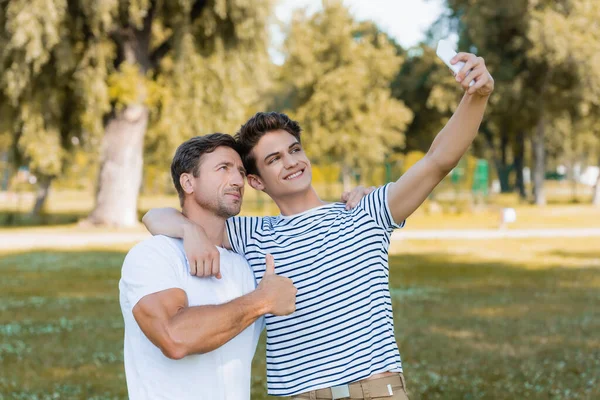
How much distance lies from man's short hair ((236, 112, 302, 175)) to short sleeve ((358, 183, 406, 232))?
49 centimetres

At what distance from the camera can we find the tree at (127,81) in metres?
23.5

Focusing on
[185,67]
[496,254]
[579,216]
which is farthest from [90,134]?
[579,216]

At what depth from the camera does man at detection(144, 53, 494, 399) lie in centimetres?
338

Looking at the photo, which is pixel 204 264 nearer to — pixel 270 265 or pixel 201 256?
pixel 201 256

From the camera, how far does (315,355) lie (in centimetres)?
343

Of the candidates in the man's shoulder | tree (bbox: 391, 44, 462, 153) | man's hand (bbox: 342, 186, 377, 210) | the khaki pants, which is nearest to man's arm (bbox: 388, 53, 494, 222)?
man's hand (bbox: 342, 186, 377, 210)

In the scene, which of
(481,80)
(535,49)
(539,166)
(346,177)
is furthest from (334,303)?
(346,177)

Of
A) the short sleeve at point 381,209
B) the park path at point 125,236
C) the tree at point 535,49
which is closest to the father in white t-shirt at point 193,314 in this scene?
the short sleeve at point 381,209

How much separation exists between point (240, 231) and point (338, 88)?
1632 inches

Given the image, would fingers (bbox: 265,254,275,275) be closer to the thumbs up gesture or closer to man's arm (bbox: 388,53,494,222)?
the thumbs up gesture

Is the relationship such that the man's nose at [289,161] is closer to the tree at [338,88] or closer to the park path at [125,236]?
the park path at [125,236]

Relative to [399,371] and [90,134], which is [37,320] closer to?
[399,371]

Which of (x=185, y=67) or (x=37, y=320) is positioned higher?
(x=185, y=67)

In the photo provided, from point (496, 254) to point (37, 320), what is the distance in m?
10.3
